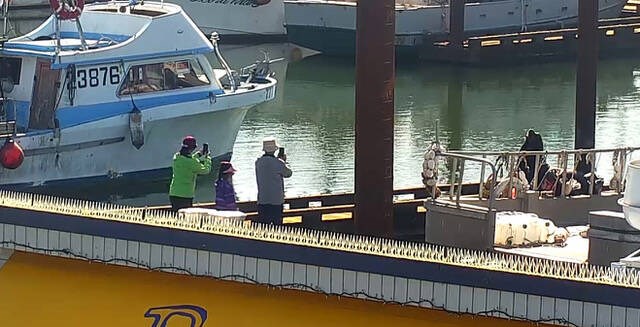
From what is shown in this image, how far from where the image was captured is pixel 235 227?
7.09 metres

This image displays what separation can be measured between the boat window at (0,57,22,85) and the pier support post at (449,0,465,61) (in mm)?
19519

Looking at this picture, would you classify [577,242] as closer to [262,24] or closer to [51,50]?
[51,50]

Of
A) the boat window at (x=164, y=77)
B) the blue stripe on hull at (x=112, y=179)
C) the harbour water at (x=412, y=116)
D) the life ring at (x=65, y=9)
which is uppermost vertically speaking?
the life ring at (x=65, y=9)

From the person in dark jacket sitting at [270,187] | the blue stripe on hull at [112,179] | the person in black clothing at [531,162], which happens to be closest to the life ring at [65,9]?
the blue stripe on hull at [112,179]

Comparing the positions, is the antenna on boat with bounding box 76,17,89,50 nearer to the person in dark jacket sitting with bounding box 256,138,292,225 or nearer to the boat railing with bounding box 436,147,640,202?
the person in dark jacket sitting with bounding box 256,138,292,225

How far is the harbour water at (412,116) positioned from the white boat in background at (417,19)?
0.80 metres

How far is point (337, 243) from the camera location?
6.77 meters

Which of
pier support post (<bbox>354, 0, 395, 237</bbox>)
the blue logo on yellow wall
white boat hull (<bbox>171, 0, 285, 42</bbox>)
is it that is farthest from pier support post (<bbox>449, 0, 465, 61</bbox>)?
the blue logo on yellow wall

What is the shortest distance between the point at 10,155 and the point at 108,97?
2491 millimetres

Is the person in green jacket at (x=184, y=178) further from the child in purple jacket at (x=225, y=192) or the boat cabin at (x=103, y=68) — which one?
the boat cabin at (x=103, y=68)

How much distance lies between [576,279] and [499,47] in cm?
3513

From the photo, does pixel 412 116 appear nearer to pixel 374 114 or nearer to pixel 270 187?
pixel 270 187

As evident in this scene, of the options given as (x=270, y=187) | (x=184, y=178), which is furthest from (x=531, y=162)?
(x=184, y=178)

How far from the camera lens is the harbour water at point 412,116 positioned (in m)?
24.0
